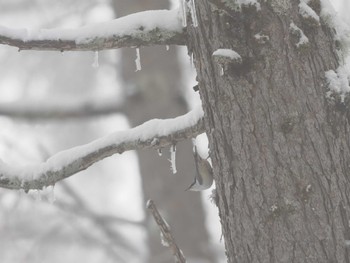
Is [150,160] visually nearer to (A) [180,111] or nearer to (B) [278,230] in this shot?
(A) [180,111]

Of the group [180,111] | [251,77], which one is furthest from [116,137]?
[180,111]

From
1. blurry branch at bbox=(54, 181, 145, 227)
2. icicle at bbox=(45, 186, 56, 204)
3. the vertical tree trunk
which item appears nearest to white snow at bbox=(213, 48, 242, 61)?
icicle at bbox=(45, 186, 56, 204)

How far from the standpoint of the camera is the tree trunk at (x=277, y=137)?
4.66 feet

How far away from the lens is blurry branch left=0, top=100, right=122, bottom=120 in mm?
4309

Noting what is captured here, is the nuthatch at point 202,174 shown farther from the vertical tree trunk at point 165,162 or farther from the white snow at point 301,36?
the vertical tree trunk at point 165,162

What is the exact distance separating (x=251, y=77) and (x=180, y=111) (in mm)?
2719

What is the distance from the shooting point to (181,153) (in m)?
4.24

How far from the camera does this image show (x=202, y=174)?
161cm

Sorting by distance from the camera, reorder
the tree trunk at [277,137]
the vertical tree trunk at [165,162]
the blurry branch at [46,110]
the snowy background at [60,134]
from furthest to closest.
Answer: the snowy background at [60,134]
the blurry branch at [46,110]
the vertical tree trunk at [165,162]
the tree trunk at [277,137]

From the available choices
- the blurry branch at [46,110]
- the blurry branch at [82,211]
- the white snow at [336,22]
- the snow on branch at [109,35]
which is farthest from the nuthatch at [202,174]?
the blurry branch at [82,211]

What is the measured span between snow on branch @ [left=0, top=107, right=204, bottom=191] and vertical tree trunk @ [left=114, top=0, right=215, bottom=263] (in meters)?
2.51

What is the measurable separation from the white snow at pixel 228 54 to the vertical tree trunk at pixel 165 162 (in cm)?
269

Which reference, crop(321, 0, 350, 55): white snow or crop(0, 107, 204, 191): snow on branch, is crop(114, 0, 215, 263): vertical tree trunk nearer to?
crop(0, 107, 204, 191): snow on branch

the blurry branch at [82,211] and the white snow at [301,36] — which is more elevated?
the blurry branch at [82,211]
